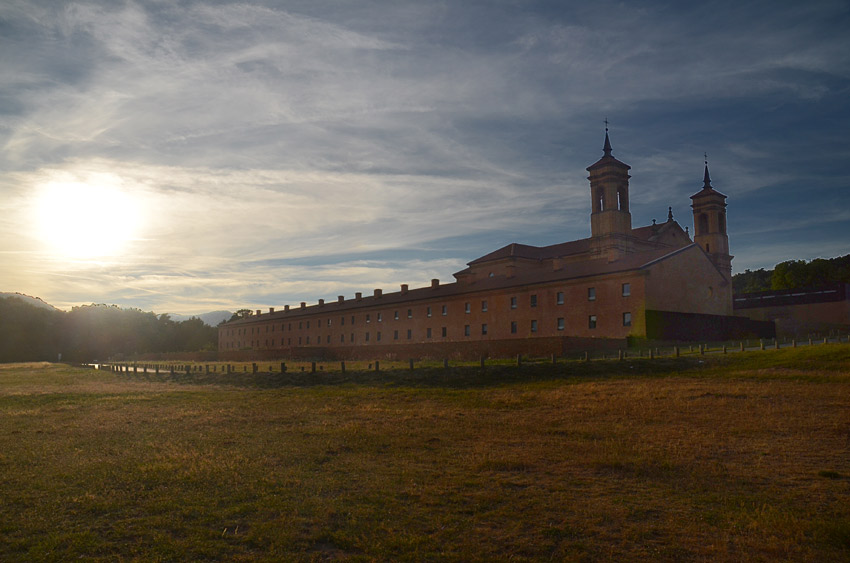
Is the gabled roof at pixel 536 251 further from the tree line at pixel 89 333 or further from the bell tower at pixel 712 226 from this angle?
the tree line at pixel 89 333

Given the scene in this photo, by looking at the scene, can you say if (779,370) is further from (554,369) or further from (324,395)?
(324,395)

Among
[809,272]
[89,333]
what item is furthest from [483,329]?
[89,333]

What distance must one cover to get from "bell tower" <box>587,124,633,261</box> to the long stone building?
12 centimetres

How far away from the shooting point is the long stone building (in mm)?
48500

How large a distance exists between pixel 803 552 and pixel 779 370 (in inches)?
842

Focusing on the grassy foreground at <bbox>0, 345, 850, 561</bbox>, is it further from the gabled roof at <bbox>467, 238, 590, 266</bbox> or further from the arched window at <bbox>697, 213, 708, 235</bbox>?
the arched window at <bbox>697, 213, 708, 235</bbox>

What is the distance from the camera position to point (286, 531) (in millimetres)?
8695

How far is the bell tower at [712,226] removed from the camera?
272 ft

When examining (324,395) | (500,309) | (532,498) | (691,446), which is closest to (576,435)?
(691,446)

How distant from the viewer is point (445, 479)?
38.1 feet

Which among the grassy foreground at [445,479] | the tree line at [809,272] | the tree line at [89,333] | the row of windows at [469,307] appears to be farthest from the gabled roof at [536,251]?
the tree line at [89,333]

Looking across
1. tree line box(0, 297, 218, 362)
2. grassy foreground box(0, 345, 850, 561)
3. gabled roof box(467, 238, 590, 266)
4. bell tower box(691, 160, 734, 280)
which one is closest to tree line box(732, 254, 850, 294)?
bell tower box(691, 160, 734, 280)

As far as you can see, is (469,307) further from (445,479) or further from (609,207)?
(445,479)

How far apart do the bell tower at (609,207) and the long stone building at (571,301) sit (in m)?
0.12
